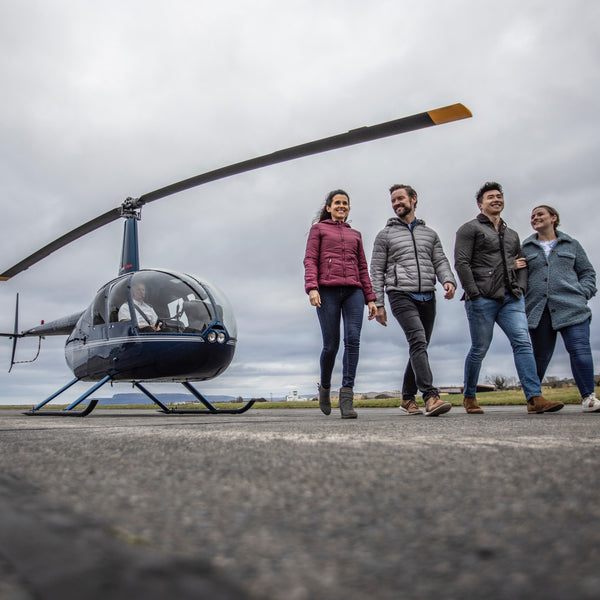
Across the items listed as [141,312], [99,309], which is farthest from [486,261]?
[99,309]

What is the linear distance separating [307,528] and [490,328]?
409 cm

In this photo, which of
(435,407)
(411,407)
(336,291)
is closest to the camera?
(435,407)

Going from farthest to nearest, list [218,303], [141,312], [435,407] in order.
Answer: [218,303], [141,312], [435,407]

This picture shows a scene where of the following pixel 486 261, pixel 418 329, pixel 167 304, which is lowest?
pixel 418 329

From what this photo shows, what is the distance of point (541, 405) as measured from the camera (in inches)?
163

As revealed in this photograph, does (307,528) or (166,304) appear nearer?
(307,528)

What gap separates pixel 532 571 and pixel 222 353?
5.15 m

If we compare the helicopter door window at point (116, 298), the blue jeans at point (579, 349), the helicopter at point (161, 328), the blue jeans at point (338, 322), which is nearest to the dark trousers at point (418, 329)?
the blue jeans at point (338, 322)

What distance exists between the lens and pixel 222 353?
5539 millimetres

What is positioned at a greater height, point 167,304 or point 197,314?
point 167,304

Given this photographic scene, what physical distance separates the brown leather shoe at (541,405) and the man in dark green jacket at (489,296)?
0.04 feet

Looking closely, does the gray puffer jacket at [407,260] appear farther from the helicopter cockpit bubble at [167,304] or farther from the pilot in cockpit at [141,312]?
the pilot in cockpit at [141,312]

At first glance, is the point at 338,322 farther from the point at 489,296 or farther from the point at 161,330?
the point at 161,330

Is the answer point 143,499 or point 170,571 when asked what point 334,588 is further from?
point 143,499
